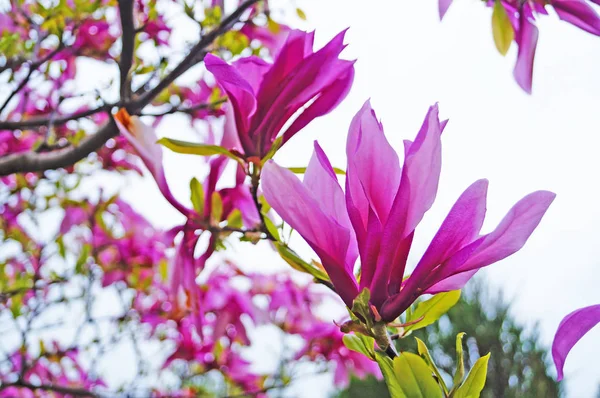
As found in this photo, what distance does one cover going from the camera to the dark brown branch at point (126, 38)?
726 mm

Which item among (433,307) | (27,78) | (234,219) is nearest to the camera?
(433,307)

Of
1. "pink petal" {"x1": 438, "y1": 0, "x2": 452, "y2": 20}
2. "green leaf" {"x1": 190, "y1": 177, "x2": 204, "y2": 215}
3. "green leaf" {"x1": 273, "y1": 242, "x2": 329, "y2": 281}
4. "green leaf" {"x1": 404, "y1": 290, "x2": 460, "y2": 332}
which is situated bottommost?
"green leaf" {"x1": 404, "y1": 290, "x2": 460, "y2": 332}

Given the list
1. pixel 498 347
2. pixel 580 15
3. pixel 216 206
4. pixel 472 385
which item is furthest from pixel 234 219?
pixel 498 347

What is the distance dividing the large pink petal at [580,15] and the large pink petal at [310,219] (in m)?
0.50

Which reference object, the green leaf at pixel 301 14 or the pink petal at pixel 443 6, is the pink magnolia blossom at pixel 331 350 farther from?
the pink petal at pixel 443 6

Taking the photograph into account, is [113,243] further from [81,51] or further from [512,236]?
[512,236]

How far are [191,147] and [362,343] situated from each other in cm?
26

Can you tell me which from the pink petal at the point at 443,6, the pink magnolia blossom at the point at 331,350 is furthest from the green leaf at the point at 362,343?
the pink magnolia blossom at the point at 331,350

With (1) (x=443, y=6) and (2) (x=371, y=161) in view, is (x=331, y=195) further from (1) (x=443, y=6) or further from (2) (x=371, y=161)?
(1) (x=443, y=6)

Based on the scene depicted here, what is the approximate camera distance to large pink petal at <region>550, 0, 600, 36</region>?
2.27ft

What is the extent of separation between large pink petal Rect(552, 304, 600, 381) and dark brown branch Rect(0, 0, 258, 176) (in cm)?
60

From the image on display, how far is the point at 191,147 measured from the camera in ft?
1.82

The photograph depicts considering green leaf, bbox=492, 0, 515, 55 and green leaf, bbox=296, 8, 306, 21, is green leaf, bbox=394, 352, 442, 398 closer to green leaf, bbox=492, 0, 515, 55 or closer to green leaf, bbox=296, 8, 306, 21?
green leaf, bbox=492, 0, 515, 55

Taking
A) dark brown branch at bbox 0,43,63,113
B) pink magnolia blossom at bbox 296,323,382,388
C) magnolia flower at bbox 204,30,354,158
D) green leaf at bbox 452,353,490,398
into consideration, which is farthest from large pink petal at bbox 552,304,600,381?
pink magnolia blossom at bbox 296,323,382,388
